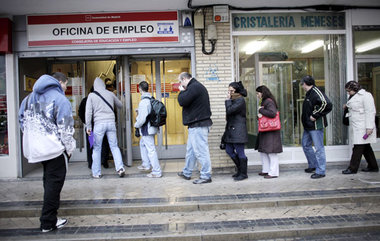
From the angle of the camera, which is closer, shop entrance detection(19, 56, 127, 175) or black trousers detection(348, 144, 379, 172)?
black trousers detection(348, 144, 379, 172)

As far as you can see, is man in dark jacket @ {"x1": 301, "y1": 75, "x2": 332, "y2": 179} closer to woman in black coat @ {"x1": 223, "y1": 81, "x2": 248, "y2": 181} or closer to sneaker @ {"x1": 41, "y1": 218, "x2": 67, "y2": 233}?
woman in black coat @ {"x1": 223, "y1": 81, "x2": 248, "y2": 181}

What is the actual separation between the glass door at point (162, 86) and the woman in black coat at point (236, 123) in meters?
2.54

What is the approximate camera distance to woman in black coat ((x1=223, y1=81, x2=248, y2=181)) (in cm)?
570

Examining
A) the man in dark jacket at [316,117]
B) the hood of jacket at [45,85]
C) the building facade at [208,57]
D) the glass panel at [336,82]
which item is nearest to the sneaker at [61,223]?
the hood of jacket at [45,85]

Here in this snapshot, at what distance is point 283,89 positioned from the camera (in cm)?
761

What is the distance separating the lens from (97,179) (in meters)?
6.43

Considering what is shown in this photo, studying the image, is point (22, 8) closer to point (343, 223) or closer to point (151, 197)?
point (151, 197)

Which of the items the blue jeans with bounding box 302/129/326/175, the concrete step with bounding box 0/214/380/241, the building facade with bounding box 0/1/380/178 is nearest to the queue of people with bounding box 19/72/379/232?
the blue jeans with bounding box 302/129/326/175

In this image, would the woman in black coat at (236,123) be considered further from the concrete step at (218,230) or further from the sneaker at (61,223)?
the sneaker at (61,223)

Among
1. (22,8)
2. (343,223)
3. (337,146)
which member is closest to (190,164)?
(343,223)

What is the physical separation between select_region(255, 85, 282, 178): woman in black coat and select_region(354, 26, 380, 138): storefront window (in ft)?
10.1

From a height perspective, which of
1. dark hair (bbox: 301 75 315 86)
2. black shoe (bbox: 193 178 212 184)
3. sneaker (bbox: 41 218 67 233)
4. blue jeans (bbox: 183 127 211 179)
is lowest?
sneaker (bbox: 41 218 67 233)

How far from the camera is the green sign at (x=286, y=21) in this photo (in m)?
6.99

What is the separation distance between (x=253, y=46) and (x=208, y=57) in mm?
1219
